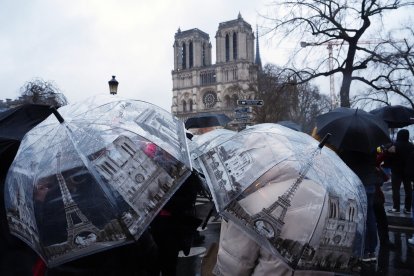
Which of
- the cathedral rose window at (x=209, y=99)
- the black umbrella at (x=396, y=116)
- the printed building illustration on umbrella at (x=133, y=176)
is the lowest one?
the printed building illustration on umbrella at (x=133, y=176)

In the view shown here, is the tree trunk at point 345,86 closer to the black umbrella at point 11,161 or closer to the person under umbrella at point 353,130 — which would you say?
the person under umbrella at point 353,130

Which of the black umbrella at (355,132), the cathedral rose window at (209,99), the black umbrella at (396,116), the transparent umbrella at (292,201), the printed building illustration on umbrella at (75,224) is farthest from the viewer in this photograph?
the cathedral rose window at (209,99)

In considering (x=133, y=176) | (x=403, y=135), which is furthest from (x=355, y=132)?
(x=403, y=135)

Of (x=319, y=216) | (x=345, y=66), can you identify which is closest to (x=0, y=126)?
(x=319, y=216)

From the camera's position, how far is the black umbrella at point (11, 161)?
9.70 ft

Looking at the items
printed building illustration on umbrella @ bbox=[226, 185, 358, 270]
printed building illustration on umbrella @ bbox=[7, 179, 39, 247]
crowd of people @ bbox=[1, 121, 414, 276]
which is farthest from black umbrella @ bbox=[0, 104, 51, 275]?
printed building illustration on umbrella @ bbox=[226, 185, 358, 270]

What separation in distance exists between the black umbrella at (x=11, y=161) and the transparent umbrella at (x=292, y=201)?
1524 mm

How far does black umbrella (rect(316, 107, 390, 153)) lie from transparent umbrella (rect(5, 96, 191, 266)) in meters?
2.75

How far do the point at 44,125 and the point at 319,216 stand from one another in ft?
5.78

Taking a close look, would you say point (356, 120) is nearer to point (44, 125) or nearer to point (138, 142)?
point (138, 142)

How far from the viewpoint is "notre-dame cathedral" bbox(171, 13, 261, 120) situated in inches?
3573

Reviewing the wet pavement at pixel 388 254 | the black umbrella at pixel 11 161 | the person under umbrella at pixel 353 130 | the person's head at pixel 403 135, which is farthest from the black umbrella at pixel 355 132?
the person's head at pixel 403 135

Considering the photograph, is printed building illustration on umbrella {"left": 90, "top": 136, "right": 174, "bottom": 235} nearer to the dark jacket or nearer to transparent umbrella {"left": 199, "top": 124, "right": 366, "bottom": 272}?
transparent umbrella {"left": 199, "top": 124, "right": 366, "bottom": 272}

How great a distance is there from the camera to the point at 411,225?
7.78m
